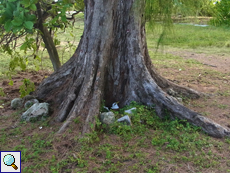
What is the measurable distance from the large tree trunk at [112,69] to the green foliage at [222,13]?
105 cm

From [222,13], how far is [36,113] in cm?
289

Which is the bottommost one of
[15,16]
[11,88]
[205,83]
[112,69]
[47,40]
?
[11,88]

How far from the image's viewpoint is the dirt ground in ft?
13.0

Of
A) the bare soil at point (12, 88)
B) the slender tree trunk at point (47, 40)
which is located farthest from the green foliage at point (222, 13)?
the bare soil at point (12, 88)

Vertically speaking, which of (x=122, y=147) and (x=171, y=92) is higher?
(x=171, y=92)

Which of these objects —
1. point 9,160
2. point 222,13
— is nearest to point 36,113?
point 9,160

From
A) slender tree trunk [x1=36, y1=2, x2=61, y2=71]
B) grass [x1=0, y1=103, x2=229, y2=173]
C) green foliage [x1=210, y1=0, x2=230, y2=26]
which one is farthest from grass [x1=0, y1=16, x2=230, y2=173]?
slender tree trunk [x1=36, y1=2, x2=61, y2=71]

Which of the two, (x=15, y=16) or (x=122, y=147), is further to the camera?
(x=15, y=16)

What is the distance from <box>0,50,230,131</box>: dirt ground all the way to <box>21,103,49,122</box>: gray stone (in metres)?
0.56

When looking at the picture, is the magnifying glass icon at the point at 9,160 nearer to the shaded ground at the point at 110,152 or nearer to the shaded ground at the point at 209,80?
the shaded ground at the point at 110,152

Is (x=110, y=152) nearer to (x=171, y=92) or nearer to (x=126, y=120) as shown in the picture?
(x=126, y=120)

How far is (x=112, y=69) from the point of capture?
375cm

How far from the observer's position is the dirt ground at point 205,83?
13.0ft

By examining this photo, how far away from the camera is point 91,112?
3.18 metres
